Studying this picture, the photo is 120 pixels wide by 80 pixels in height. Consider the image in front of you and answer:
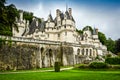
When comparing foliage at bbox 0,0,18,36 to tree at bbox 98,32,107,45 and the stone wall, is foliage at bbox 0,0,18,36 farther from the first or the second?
tree at bbox 98,32,107,45

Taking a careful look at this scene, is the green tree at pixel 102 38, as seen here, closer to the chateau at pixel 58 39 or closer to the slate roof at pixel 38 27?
the chateau at pixel 58 39

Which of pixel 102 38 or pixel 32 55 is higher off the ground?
pixel 102 38

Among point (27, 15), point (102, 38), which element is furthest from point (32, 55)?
point (102, 38)

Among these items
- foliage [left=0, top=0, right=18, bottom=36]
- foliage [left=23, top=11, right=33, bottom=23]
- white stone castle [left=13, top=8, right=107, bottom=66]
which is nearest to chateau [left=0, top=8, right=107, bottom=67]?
white stone castle [left=13, top=8, right=107, bottom=66]

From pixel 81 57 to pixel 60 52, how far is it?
8.66 meters

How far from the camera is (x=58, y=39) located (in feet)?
203

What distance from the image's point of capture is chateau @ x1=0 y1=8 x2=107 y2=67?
43.3 metres

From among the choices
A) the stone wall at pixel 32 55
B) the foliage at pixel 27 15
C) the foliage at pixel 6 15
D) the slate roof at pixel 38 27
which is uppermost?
the foliage at pixel 27 15

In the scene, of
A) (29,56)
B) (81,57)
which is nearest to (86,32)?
(81,57)

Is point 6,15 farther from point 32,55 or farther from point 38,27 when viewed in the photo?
point 38,27

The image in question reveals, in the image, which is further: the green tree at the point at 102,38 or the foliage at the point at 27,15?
the green tree at the point at 102,38

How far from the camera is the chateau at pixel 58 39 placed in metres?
43.3

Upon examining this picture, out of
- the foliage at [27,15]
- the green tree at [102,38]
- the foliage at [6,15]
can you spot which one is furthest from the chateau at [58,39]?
the green tree at [102,38]

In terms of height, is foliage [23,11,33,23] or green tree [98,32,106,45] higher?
foliage [23,11,33,23]
